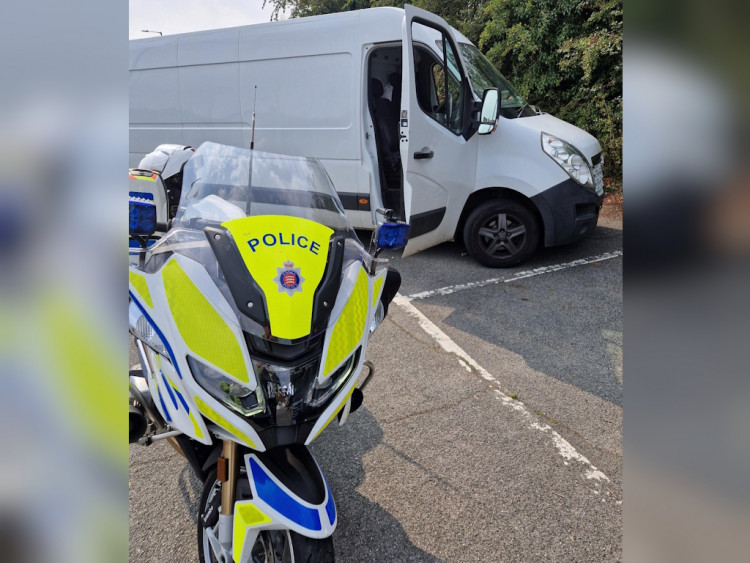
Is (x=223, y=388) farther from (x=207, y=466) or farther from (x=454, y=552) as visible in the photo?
(x=454, y=552)

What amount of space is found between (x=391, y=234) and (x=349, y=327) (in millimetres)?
576

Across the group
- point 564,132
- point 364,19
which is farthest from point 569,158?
point 364,19

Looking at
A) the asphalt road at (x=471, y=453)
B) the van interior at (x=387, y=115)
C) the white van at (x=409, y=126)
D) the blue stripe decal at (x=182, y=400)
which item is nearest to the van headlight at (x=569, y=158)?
the white van at (x=409, y=126)

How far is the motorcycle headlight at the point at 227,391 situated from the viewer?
1667 millimetres

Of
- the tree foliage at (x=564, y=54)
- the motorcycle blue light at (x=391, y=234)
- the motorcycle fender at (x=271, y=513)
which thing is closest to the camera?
the motorcycle fender at (x=271, y=513)

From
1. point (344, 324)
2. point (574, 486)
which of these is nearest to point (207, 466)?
point (344, 324)

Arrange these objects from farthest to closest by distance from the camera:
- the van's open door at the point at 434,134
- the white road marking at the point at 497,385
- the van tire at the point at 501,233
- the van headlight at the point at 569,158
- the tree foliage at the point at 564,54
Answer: the tree foliage at the point at 564,54 < the van tire at the point at 501,233 < the van headlight at the point at 569,158 < the van's open door at the point at 434,134 < the white road marking at the point at 497,385

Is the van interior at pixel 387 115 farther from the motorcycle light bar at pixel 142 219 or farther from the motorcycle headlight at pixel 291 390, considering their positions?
the motorcycle headlight at pixel 291 390

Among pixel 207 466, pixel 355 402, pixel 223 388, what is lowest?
pixel 207 466

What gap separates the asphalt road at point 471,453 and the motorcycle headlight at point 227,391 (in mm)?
930

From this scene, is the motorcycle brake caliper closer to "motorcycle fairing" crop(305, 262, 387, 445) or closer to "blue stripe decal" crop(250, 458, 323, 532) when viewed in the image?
"blue stripe decal" crop(250, 458, 323, 532)

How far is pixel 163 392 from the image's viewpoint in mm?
1852

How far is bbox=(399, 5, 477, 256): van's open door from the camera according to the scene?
16.5 feet
